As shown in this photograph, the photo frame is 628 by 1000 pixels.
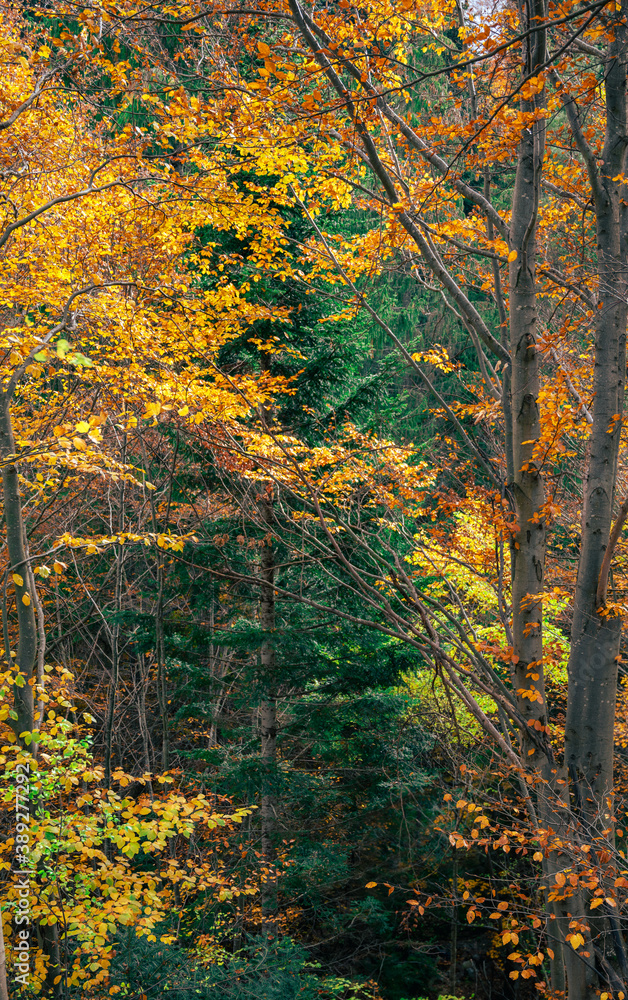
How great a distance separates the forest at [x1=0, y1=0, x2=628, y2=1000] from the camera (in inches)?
134

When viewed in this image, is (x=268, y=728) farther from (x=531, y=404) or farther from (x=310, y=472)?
(x=531, y=404)

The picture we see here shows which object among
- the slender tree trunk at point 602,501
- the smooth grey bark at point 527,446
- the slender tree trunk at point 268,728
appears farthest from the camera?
the slender tree trunk at point 268,728

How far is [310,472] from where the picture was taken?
755 centimetres

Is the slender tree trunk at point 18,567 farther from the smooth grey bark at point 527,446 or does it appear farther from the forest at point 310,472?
the smooth grey bark at point 527,446

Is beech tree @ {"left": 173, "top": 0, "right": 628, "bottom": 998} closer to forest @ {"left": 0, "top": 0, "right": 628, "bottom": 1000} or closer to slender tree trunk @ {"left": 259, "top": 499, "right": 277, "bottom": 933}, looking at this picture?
forest @ {"left": 0, "top": 0, "right": 628, "bottom": 1000}

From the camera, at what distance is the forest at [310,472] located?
11.2ft

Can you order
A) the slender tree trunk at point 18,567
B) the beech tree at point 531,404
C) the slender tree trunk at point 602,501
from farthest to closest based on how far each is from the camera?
the slender tree trunk at point 18,567
the slender tree trunk at point 602,501
the beech tree at point 531,404

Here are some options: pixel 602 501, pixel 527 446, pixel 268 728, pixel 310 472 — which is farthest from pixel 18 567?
pixel 268 728

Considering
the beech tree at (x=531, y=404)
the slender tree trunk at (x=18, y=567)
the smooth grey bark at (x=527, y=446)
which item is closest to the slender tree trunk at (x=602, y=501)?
the beech tree at (x=531, y=404)

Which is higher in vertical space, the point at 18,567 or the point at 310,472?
the point at 310,472

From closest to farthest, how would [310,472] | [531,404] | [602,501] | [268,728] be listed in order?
[531,404] < [602,501] < [310,472] < [268,728]

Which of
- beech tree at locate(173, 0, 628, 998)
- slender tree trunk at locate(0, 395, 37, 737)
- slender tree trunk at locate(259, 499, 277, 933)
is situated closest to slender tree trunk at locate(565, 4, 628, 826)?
beech tree at locate(173, 0, 628, 998)

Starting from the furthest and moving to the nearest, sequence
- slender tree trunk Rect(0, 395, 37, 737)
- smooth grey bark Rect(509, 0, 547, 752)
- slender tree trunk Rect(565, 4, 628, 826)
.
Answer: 1. slender tree trunk Rect(0, 395, 37, 737)
2. slender tree trunk Rect(565, 4, 628, 826)
3. smooth grey bark Rect(509, 0, 547, 752)

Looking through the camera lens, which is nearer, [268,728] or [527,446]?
[527,446]
